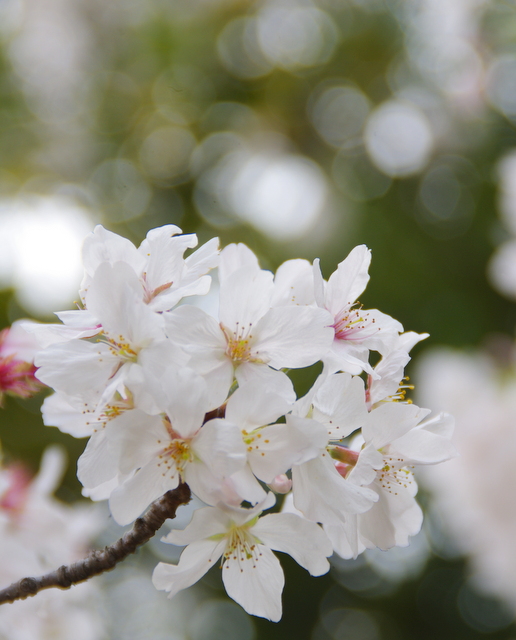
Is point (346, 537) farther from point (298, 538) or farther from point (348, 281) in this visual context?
point (348, 281)

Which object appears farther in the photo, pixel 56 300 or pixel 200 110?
pixel 200 110

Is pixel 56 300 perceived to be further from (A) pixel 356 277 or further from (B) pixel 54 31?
(A) pixel 356 277

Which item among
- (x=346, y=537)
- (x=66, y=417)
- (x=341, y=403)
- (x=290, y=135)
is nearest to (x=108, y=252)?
(x=66, y=417)

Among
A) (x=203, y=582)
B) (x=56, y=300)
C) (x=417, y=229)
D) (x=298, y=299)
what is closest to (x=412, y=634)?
(x=203, y=582)

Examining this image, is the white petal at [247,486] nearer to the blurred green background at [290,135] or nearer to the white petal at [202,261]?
the white petal at [202,261]

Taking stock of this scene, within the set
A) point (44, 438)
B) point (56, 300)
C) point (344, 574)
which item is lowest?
point (344, 574)

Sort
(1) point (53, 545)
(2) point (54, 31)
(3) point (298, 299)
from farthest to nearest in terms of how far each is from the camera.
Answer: (2) point (54, 31) → (1) point (53, 545) → (3) point (298, 299)

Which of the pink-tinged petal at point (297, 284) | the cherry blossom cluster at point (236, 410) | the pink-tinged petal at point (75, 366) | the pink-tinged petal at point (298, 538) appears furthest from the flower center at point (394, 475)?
the pink-tinged petal at point (75, 366)

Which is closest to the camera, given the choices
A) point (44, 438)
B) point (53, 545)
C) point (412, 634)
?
point (53, 545)
